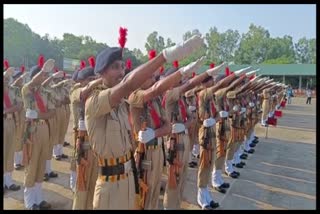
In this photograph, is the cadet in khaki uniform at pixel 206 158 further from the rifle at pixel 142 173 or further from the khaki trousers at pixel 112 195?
the khaki trousers at pixel 112 195

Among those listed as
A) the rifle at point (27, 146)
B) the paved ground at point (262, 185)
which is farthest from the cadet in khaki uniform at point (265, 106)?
the rifle at point (27, 146)

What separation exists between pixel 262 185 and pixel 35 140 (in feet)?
14.1

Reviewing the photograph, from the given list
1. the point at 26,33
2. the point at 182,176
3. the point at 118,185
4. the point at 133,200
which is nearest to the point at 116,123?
the point at 118,185

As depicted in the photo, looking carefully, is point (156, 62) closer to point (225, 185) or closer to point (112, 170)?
point (112, 170)

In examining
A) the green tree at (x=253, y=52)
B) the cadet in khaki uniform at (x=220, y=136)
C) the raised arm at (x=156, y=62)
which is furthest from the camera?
the green tree at (x=253, y=52)

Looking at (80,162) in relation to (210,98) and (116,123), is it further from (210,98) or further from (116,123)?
(210,98)

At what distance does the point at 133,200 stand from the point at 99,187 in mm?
358

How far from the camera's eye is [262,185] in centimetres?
678

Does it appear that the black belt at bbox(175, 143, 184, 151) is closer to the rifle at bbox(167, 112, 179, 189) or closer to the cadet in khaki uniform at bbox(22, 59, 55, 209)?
the rifle at bbox(167, 112, 179, 189)

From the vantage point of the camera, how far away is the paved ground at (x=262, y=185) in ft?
18.8

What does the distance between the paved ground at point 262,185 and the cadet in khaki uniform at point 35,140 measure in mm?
306

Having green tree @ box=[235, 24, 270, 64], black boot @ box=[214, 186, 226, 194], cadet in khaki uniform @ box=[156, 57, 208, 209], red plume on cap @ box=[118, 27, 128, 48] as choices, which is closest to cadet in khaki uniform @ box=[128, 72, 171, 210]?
cadet in khaki uniform @ box=[156, 57, 208, 209]

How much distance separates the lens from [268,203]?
230 inches

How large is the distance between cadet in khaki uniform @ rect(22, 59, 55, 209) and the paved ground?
1.00ft
